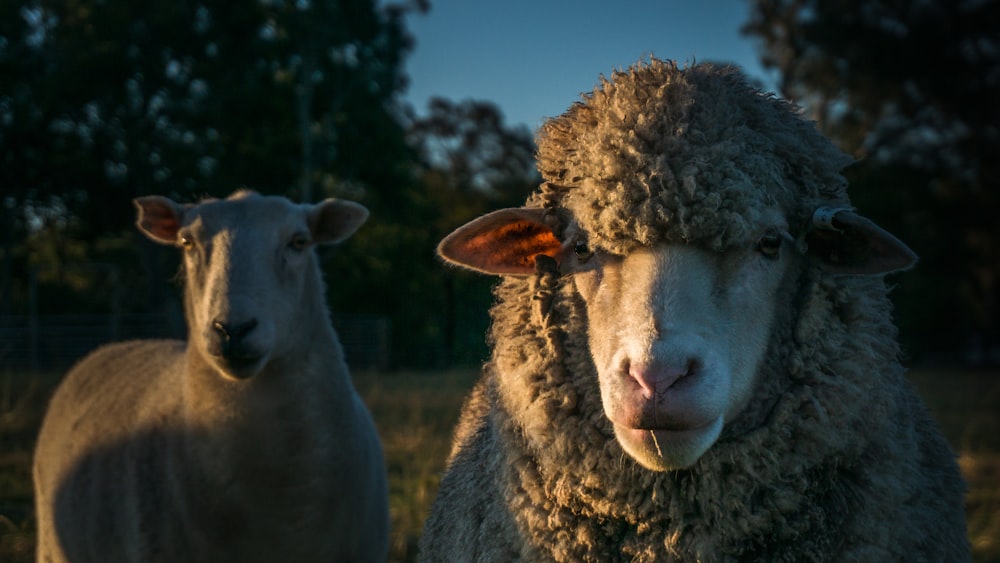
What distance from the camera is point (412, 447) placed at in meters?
7.35

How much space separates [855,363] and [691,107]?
0.76 metres

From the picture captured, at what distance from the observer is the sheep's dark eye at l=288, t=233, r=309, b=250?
3824mm

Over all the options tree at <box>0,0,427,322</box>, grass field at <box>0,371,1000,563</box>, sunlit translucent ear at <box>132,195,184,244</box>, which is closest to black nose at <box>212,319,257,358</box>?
sunlit translucent ear at <box>132,195,184,244</box>

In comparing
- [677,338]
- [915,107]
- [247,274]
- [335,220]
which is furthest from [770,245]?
[915,107]

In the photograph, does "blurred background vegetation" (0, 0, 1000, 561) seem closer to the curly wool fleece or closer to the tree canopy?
the tree canopy

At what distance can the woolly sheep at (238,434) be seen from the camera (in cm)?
338

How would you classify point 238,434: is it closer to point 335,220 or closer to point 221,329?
point 221,329

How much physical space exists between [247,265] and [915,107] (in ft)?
86.0

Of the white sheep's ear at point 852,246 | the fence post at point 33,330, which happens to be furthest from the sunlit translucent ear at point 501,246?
the fence post at point 33,330

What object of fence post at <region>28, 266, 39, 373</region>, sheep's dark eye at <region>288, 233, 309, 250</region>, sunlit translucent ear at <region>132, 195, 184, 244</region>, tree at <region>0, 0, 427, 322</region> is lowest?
fence post at <region>28, 266, 39, 373</region>

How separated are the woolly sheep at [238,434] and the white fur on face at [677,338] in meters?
1.84

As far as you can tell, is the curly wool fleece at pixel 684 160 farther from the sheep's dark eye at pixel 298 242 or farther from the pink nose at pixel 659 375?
the sheep's dark eye at pixel 298 242

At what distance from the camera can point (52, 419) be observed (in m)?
4.50

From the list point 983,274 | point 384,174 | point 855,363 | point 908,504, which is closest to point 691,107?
point 855,363
